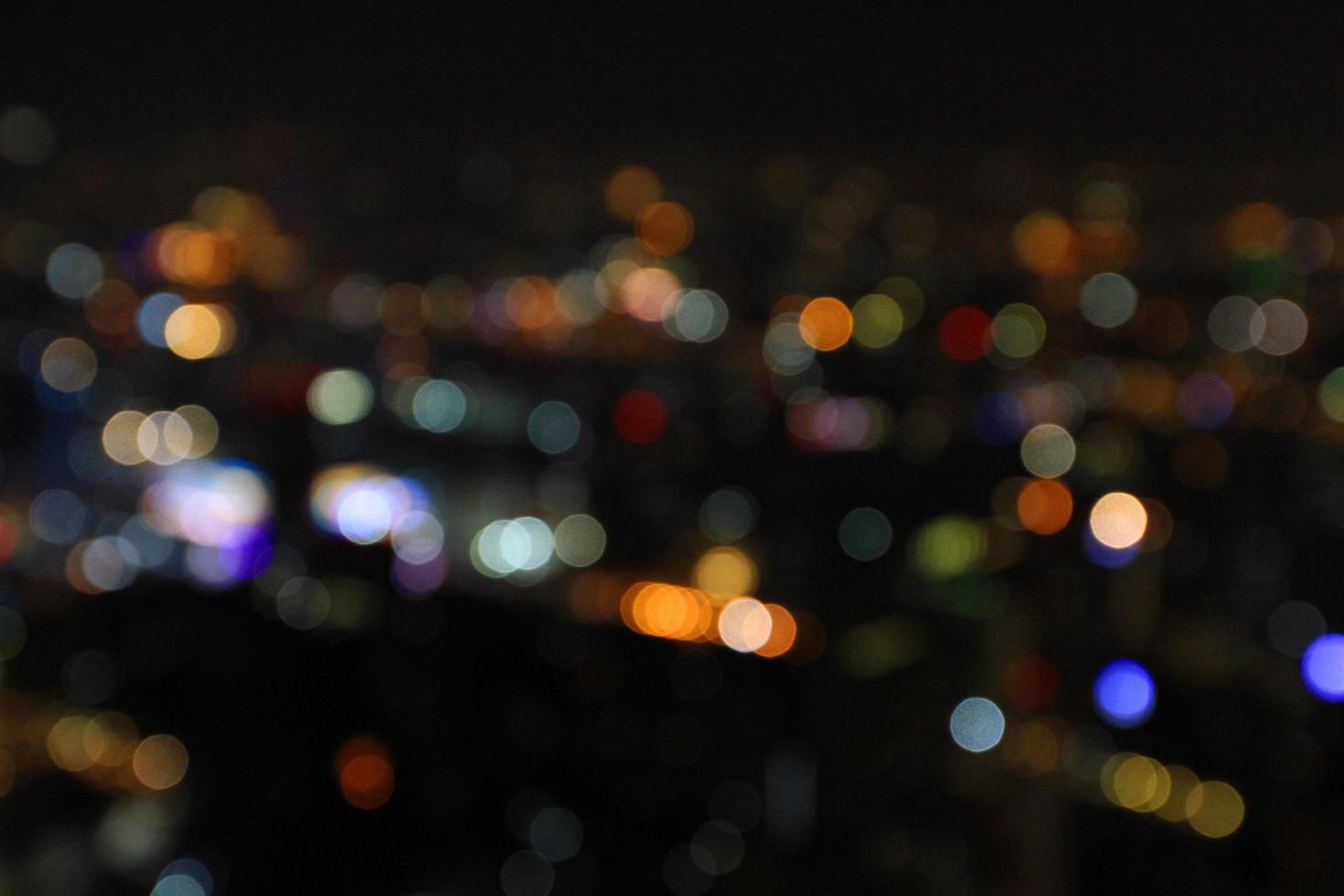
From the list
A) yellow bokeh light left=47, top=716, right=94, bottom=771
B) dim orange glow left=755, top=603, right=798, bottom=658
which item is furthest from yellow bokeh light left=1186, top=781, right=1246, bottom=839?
yellow bokeh light left=47, top=716, right=94, bottom=771

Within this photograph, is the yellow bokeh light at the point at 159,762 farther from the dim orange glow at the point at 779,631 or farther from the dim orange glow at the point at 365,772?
the dim orange glow at the point at 779,631

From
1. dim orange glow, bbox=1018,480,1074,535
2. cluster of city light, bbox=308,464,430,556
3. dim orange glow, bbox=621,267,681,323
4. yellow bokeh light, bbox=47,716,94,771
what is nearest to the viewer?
dim orange glow, bbox=1018,480,1074,535

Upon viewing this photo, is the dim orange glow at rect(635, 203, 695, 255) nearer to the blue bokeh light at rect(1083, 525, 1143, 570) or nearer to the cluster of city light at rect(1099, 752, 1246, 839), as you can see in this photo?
the blue bokeh light at rect(1083, 525, 1143, 570)

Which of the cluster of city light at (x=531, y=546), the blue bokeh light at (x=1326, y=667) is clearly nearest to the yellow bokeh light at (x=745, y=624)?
Result: the cluster of city light at (x=531, y=546)

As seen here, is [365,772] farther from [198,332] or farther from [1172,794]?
[1172,794]

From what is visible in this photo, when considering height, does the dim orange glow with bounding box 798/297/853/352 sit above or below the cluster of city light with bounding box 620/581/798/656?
above

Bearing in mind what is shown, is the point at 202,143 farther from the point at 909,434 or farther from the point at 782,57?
the point at 909,434
